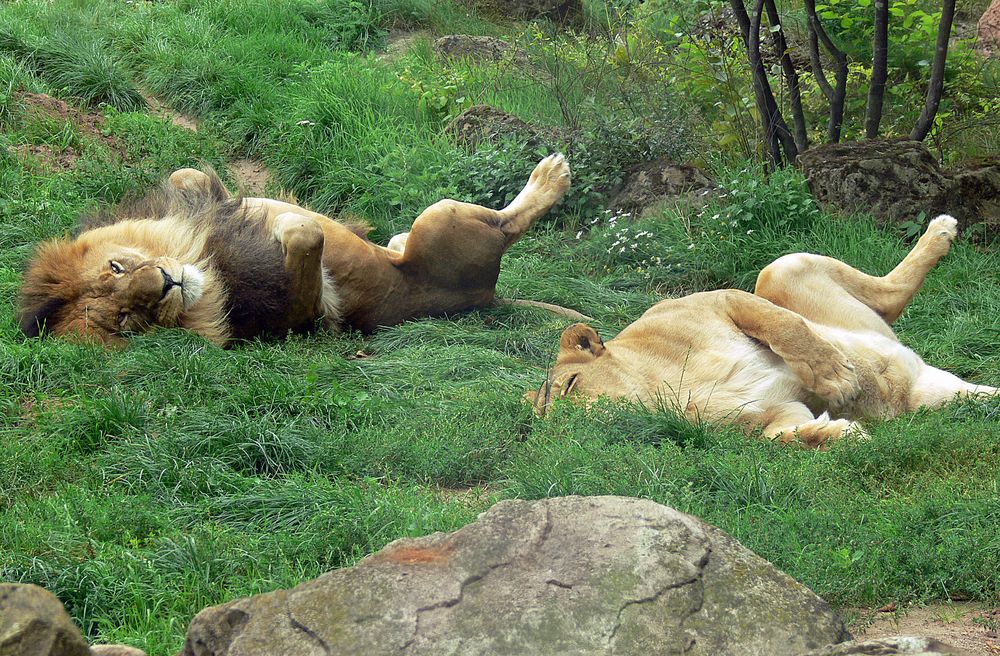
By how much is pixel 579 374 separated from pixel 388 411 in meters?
0.93

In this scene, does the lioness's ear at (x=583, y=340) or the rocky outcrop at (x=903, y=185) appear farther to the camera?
the rocky outcrop at (x=903, y=185)

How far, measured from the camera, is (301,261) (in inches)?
245

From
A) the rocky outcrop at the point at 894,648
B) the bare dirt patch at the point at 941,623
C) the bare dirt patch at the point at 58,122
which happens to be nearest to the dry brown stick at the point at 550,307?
the bare dirt patch at the point at 58,122

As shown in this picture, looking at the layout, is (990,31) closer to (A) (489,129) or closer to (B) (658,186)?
(B) (658,186)

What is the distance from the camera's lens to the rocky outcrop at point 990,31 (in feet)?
32.6

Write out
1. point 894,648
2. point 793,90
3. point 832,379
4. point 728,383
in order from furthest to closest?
point 793,90 → point 728,383 → point 832,379 → point 894,648

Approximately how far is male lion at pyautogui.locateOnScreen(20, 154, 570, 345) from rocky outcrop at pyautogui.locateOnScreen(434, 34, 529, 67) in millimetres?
4281

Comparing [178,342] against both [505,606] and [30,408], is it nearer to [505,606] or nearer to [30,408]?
[30,408]

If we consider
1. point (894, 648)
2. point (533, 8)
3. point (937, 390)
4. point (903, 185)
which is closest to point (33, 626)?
point (894, 648)

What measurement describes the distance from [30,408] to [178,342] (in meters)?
0.86

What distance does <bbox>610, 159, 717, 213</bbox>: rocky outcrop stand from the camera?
845 cm

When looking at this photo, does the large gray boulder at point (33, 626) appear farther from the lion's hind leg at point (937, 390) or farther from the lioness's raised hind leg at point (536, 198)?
the lioness's raised hind leg at point (536, 198)

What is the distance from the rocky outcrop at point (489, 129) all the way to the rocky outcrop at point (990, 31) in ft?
13.7

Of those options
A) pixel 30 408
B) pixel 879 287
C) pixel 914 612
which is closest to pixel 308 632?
pixel 914 612
